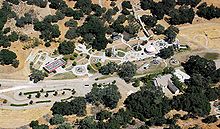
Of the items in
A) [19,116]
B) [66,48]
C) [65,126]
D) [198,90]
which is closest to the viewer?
[65,126]

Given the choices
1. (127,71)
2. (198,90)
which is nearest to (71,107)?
(127,71)

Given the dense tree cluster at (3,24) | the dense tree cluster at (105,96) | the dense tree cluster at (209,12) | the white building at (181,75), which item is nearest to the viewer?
the dense tree cluster at (105,96)

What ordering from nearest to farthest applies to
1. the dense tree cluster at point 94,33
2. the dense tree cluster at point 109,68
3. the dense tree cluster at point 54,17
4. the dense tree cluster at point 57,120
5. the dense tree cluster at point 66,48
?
the dense tree cluster at point 57,120
the dense tree cluster at point 109,68
the dense tree cluster at point 66,48
the dense tree cluster at point 94,33
the dense tree cluster at point 54,17

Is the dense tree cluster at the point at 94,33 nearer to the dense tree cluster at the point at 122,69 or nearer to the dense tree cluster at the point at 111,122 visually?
the dense tree cluster at the point at 122,69

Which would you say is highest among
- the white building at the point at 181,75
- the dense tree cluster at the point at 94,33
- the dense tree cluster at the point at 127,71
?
the dense tree cluster at the point at 94,33

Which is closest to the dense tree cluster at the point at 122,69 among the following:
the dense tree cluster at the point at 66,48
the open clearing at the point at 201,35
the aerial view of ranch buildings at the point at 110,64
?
the aerial view of ranch buildings at the point at 110,64

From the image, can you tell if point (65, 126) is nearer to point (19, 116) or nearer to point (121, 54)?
point (19, 116)

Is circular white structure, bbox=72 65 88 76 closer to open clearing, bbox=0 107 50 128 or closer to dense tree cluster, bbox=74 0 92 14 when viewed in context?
open clearing, bbox=0 107 50 128
